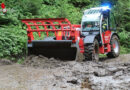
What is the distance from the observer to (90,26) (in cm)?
995

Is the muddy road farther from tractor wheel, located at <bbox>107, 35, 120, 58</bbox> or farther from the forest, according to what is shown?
tractor wheel, located at <bbox>107, 35, 120, 58</bbox>

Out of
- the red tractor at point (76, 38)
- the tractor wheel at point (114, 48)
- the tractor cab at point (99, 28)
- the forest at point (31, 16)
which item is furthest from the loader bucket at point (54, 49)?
the tractor wheel at point (114, 48)

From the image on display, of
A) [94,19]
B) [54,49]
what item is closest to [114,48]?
[94,19]

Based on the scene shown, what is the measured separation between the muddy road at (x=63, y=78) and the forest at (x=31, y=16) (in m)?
1.17

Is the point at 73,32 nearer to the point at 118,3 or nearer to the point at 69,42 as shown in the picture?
the point at 69,42

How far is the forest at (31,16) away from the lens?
907 cm

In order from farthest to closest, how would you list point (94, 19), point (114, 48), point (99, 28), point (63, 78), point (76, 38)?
point (114, 48) → point (94, 19) → point (99, 28) → point (76, 38) → point (63, 78)

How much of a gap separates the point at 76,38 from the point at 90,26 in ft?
5.79

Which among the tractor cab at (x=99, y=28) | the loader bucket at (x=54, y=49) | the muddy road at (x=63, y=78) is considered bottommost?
the muddy road at (x=63, y=78)

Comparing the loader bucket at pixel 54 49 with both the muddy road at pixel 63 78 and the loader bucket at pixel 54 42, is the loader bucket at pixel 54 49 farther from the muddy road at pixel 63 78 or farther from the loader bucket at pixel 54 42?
the muddy road at pixel 63 78

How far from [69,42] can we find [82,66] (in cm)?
117

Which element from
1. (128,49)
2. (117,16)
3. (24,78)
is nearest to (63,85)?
(24,78)

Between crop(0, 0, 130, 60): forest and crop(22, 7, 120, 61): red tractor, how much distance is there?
76cm

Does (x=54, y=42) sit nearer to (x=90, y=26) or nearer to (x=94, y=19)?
(x=90, y=26)
